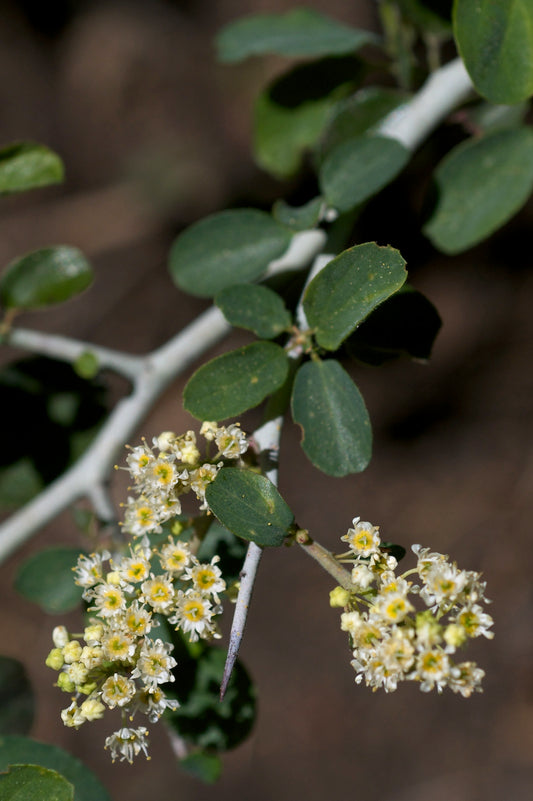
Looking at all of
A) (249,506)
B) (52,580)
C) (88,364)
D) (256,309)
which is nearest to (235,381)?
(256,309)

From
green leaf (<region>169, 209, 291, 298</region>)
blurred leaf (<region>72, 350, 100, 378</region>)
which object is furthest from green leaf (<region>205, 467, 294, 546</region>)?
blurred leaf (<region>72, 350, 100, 378</region>)

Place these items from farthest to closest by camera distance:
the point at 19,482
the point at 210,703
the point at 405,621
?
the point at 19,482, the point at 210,703, the point at 405,621

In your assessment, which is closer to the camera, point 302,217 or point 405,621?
point 405,621

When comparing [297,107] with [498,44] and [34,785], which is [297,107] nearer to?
[498,44]

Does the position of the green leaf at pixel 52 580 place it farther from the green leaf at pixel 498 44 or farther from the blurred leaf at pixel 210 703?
the green leaf at pixel 498 44

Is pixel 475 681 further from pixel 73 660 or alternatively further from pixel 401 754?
pixel 401 754

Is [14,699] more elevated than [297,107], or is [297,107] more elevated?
[297,107]

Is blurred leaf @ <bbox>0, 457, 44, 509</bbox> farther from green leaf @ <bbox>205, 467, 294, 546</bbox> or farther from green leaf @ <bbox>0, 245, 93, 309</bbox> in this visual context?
green leaf @ <bbox>205, 467, 294, 546</bbox>
